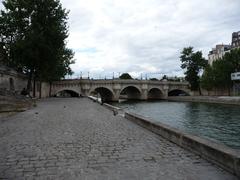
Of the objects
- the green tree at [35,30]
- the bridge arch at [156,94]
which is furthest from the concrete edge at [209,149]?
the bridge arch at [156,94]

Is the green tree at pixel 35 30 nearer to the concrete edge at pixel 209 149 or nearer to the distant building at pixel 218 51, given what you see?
the concrete edge at pixel 209 149

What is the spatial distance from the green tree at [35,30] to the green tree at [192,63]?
37991 mm

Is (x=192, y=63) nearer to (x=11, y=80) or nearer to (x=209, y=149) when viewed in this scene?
(x=11, y=80)

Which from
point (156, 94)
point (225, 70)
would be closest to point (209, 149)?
point (225, 70)

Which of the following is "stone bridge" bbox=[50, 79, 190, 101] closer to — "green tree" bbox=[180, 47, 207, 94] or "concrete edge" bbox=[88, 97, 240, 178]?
"green tree" bbox=[180, 47, 207, 94]

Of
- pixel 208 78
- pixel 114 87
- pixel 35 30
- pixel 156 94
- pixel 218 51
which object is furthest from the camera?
pixel 218 51

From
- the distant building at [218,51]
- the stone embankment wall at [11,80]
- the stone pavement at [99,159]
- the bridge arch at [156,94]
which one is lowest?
the stone pavement at [99,159]

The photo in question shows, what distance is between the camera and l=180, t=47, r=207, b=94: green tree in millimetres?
66000

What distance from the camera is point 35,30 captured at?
3338cm

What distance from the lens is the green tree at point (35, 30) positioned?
3275cm

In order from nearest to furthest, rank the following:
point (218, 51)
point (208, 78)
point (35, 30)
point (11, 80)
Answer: point (35, 30)
point (11, 80)
point (208, 78)
point (218, 51)

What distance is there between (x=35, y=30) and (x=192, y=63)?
4353cm

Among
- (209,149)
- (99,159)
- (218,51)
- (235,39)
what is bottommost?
(99,159)

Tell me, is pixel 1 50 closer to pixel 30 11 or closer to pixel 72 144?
pixel 30 11
